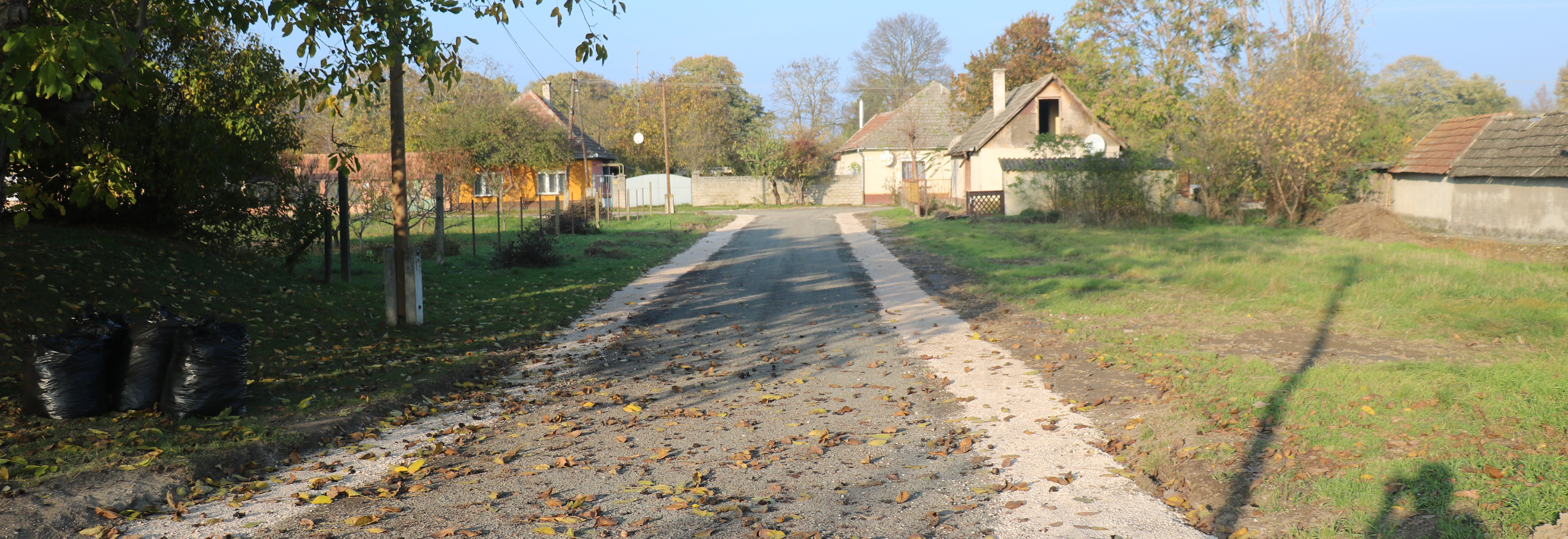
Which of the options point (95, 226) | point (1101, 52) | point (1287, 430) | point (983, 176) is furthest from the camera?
point (1101, 52)

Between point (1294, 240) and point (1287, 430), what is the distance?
59.2 feet

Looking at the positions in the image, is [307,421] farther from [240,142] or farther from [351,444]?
[240,142]

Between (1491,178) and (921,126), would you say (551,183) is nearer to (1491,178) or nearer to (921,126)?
(921,126)

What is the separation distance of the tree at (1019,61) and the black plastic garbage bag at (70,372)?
48041 mm

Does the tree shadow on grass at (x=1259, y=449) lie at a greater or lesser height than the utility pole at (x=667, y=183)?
lesser

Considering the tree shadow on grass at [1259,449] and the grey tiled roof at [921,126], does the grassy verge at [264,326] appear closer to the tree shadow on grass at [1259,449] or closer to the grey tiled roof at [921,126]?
the tree shadow on grass at [1259,449]

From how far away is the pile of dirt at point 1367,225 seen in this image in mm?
22375

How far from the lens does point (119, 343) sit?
19.7 ft

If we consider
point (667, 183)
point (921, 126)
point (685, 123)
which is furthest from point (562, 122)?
point (921, 126)

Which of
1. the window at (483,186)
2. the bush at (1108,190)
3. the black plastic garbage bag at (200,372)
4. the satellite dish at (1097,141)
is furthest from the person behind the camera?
the window at (483,186)

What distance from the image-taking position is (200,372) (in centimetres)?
598

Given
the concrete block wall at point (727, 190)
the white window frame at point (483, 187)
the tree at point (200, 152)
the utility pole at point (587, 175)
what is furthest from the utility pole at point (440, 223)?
the concrete block wall at point (727, 190)

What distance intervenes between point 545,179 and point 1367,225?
33607 mm

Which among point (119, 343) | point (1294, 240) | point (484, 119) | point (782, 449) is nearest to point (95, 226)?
point (119, 343)
